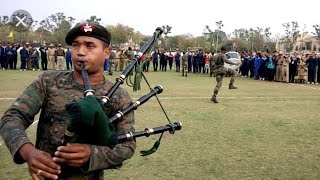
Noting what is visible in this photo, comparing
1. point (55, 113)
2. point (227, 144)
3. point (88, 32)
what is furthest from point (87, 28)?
point (227, 144)

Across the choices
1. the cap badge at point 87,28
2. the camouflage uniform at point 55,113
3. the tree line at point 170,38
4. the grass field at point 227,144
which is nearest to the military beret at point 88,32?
the cap badge at point 87,28

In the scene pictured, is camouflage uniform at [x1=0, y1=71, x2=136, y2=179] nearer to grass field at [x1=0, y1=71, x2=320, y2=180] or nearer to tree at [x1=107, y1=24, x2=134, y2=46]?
grass field at [x1=0, y1=71, x2=320, y2=180]

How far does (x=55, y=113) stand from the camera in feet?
Result: 7.20

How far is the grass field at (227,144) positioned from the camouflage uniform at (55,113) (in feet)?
9.36

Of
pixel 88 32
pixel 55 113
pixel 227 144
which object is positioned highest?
pixel 88 32

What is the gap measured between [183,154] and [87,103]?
15.0ft

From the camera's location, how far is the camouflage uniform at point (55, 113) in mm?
1946

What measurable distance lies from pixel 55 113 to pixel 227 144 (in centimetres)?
489

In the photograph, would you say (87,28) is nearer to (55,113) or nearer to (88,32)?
(88,32)

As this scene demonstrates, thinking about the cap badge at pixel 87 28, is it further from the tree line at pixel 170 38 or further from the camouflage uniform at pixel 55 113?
the tree line at pixel 170 38

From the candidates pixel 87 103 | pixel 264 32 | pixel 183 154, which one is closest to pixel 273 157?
pixel 183 154

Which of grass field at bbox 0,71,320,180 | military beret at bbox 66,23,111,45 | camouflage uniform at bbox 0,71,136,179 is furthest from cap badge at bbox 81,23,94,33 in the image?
grass field at bbox 0,71,320,180

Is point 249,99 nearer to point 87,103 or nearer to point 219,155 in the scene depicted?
point 219,155

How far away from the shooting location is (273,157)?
5973 millimetres
